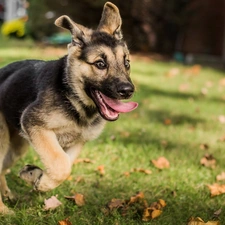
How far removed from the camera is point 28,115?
3936mm

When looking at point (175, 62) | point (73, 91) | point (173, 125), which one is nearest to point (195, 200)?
point (73, 91)

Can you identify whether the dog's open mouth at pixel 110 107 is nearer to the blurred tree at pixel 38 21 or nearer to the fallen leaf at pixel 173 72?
the fallen leaf at pixel 173 72

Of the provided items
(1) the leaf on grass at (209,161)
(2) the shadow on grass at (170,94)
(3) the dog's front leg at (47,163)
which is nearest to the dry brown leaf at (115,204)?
(3) the dog's front leg at (47,163)

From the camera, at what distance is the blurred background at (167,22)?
16764 mm

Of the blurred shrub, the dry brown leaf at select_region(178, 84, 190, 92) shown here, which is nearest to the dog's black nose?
the dry brown leaf at select_region(178, 84, 190, 92)

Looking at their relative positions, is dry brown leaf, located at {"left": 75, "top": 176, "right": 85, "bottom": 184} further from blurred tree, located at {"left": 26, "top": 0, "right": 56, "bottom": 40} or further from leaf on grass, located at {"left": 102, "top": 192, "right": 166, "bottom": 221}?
blurred tree, located at {"left": 26, "top": 0, "right": 56, "bottom": 40}

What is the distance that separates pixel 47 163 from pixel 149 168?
179cm

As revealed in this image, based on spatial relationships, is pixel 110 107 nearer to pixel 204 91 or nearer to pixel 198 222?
pixel 198 222

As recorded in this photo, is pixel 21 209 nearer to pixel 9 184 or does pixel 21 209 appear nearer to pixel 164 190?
pixel 9 184

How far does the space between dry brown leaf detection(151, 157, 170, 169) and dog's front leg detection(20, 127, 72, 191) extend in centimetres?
168

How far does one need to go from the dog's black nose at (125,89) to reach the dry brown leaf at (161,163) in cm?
174

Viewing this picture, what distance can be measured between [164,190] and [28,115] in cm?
150

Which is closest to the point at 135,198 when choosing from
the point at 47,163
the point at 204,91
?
the point at 47,163

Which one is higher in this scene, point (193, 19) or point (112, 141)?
point (112, 141)
